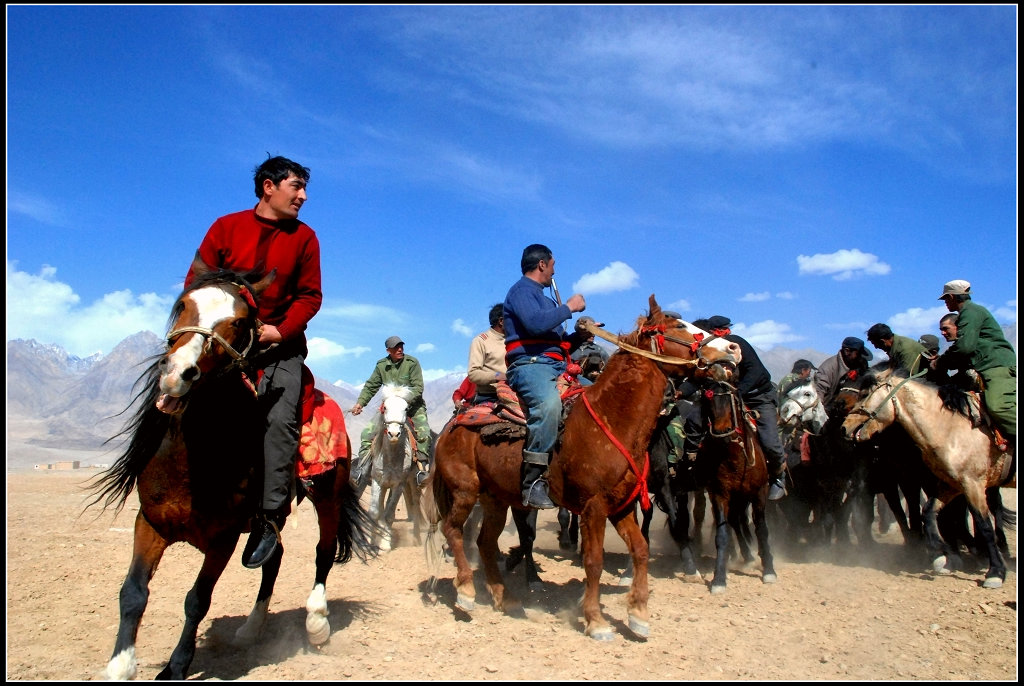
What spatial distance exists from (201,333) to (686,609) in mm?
5217

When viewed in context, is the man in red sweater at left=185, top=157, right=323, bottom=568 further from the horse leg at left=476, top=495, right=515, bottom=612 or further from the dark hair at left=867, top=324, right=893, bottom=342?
the dark hair at left=867, top=324, right=893, bottom=342

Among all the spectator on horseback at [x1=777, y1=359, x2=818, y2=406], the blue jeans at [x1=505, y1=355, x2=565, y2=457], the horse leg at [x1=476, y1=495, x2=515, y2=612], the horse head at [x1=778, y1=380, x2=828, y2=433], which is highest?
the spectator on horseback at [x1=777, y1=359, x2=818, y2=406]

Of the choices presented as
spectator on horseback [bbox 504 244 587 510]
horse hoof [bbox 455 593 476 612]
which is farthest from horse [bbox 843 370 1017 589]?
horse hoof [bbox 455 593 476 612]

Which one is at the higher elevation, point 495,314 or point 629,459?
point 495,314

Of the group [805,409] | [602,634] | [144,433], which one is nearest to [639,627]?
[602,634]

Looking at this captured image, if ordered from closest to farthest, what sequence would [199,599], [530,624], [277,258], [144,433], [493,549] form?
[144,433]
[199,599]
[277,258]
[530,624]
[493,549]

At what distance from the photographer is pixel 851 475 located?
→ 10148 millimetres

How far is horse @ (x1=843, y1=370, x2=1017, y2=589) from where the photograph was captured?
7.70 meters

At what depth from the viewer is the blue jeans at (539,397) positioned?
5.75m

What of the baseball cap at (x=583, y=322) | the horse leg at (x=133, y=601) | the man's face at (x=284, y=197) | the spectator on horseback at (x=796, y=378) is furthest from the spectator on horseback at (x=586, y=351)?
the horse leg at (x=133, y=601)

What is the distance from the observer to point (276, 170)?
4.63m

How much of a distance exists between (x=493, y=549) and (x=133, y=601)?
11.5 feet

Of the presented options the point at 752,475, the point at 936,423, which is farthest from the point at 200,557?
the point at 936,423

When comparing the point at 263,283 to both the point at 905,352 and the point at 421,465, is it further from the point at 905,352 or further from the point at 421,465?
the point at 905,352
